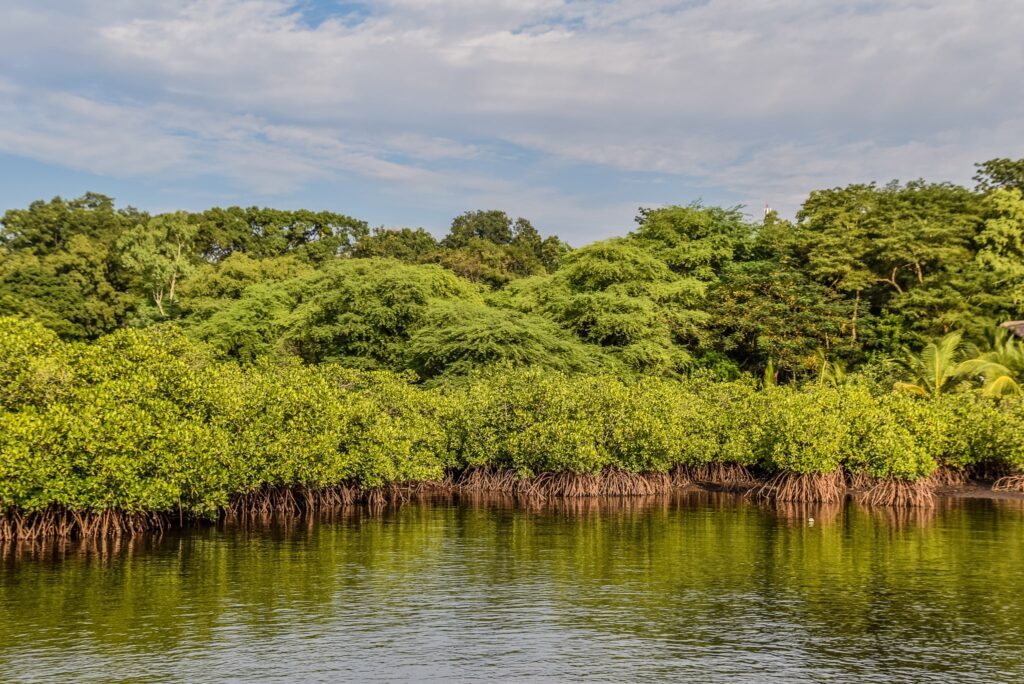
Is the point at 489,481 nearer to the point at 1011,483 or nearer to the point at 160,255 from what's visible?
the point at 1011,483

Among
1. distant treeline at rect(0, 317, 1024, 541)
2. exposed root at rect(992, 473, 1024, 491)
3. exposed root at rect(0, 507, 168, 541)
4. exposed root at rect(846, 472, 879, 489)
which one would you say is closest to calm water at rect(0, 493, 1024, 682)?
exposed root at rect(0, 507, 168, 541)

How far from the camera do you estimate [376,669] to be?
1600 centimetres

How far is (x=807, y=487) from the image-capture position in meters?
39.2

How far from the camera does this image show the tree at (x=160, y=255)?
82562 millimetres

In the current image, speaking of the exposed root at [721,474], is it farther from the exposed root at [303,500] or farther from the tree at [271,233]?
the tree at [271,233]

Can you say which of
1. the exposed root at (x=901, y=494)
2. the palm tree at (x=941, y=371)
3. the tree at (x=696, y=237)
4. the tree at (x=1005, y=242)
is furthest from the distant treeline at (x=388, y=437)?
the tree at (x=696, y=237)

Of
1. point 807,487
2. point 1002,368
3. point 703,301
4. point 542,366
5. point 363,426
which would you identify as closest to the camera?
point 363,426

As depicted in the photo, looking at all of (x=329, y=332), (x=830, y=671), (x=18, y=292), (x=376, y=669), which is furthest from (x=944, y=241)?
(x=18, y=292)

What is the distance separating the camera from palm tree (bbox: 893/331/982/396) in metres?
48.4

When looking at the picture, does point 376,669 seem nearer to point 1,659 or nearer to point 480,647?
point 480,647

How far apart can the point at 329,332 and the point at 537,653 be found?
4131cm

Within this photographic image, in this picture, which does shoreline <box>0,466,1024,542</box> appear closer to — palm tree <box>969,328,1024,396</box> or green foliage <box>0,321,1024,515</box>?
green foliage <box>0,321,1024,515</box>

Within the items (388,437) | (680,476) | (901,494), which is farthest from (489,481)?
(901,494)

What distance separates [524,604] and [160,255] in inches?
2813
